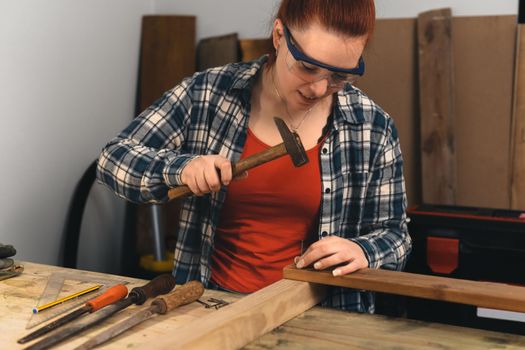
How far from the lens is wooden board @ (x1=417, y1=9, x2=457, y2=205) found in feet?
10.0

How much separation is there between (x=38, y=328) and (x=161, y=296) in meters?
0.26

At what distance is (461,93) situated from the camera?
3092 mm

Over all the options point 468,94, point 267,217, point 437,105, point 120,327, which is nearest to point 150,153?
point 267,217

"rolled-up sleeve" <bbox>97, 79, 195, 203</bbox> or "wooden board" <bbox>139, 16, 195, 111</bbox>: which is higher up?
"wooden board" <bbox>139, 16, 195, 111</bbox>

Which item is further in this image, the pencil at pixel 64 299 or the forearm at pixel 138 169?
the forearm at pixel 138 169

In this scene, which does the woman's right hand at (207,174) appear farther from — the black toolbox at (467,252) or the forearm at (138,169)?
the black toolbox at (467,252)

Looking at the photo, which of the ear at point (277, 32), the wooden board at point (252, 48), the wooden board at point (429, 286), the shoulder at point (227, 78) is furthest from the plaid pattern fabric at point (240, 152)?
the wooden board at point (252, 48)

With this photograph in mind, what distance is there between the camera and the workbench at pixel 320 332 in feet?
4.24

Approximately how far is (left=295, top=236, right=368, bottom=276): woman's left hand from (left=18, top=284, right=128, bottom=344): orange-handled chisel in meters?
0.41

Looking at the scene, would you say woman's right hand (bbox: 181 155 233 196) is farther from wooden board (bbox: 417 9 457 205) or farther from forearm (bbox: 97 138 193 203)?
wooden board (bbox: 417 9 457 205)

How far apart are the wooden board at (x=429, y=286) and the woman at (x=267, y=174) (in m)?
0.21

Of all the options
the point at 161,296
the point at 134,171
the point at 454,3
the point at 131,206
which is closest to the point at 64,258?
the point at 131,206

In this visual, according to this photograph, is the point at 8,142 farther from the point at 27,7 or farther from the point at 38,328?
the point at 38,328

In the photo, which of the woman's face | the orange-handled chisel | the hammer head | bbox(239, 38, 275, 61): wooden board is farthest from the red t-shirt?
bbox(239, 38, 275, 61): wooden board
